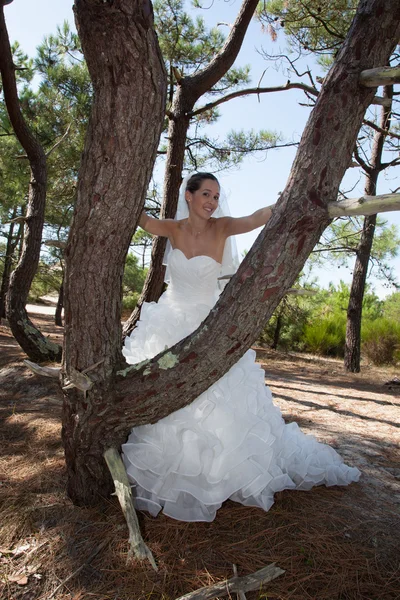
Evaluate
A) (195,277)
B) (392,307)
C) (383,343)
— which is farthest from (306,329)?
(195,277)

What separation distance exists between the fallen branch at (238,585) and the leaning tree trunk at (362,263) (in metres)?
6.58

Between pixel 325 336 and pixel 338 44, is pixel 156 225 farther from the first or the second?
pixel 325 336

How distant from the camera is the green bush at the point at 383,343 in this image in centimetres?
958

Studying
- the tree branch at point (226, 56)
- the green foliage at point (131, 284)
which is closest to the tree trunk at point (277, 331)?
the green foliage at point (131, 284)

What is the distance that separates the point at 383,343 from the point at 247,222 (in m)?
8.10

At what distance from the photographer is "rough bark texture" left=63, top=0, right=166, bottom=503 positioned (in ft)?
5.81

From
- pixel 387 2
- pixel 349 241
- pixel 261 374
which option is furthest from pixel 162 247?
pixel 349 241

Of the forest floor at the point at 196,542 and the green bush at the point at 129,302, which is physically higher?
the green bush at the point at 129,302

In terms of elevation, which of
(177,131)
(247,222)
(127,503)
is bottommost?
(127,503)

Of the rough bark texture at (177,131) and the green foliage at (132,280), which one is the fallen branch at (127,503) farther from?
the green foliage at (132,280)

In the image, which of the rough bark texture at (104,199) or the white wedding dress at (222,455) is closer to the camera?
the rough bark texture at (104,199)

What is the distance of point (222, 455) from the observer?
2.16 metres

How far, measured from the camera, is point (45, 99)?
23.4 feet

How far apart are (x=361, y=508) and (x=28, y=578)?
1.70m
